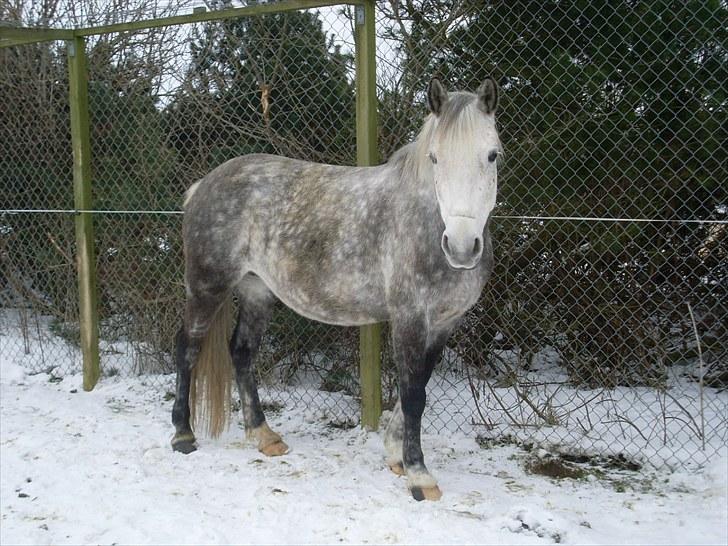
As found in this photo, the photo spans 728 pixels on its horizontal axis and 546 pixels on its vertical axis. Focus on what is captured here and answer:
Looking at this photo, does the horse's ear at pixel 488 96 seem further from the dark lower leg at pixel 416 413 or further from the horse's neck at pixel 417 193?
the dark lower leg at pixel 416 413

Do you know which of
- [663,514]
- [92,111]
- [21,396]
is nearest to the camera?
[663,514]

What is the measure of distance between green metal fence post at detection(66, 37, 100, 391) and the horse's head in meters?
3.05

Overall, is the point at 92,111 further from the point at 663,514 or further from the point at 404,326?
the point at 663,514

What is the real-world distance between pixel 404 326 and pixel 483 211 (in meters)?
0.67

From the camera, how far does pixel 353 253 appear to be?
10.2 feet

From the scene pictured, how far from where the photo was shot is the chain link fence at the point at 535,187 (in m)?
3.45

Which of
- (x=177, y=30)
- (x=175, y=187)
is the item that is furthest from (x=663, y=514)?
(x=177, y=30)

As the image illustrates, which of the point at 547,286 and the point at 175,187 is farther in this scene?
the point at 175,187

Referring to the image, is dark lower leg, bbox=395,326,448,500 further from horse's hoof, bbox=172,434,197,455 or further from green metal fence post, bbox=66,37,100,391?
green metal fence post, bbox=66,37,100,391

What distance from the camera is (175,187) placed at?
4754 millimetres

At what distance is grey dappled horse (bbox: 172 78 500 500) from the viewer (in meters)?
2.58

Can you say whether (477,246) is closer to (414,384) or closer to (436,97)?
(436,97)

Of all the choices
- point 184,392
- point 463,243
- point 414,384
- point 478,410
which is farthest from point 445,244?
point 184,392

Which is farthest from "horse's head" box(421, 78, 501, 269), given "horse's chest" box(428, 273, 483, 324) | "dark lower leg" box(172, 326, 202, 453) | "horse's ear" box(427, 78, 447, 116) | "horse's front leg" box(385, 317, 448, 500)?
"dark lower leg" box(172, 326, 202, 453)
